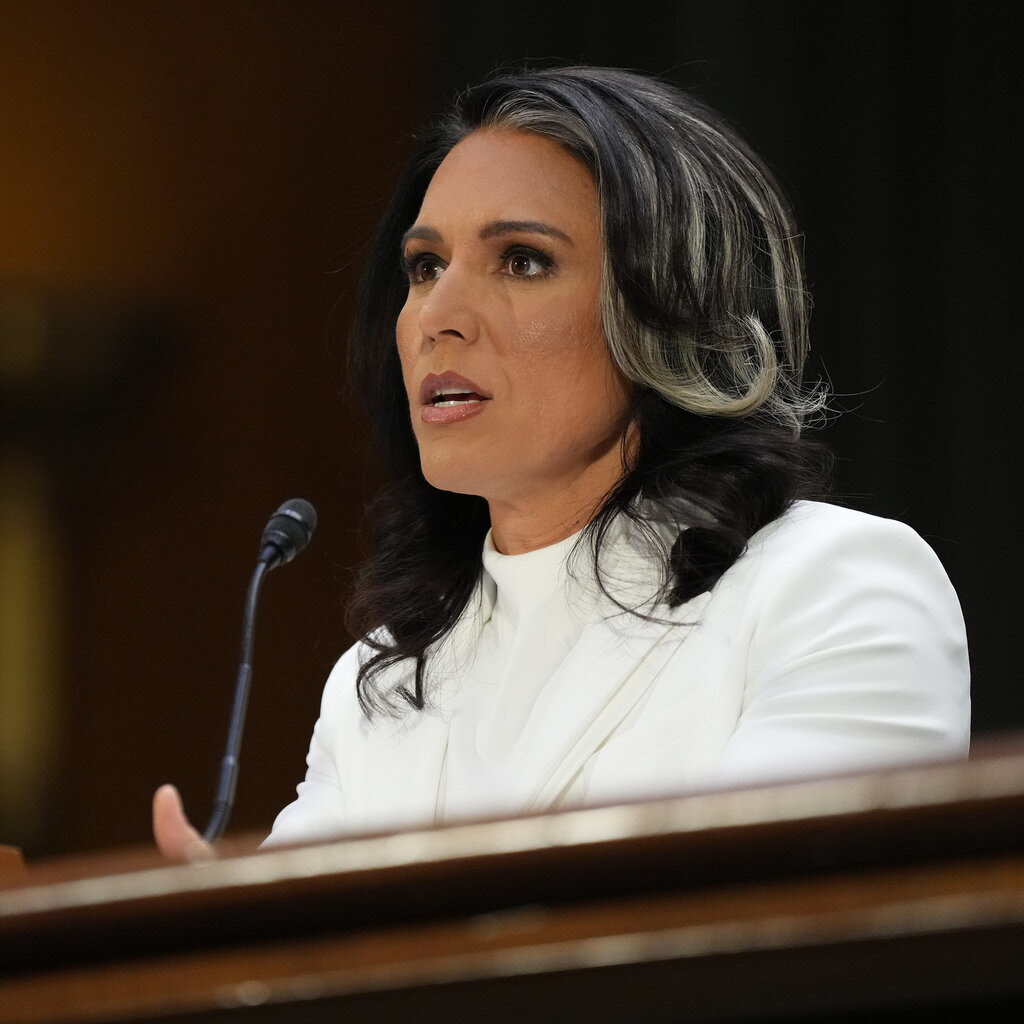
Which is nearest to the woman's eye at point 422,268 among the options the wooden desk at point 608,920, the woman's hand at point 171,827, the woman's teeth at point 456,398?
the woman's teeth at point 456,398

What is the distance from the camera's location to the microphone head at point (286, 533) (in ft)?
6.74

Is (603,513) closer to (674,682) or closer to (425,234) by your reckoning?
(674,682)

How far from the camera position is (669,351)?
6.63ft

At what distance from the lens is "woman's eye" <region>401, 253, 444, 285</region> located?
217 cm

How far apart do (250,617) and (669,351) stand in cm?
59

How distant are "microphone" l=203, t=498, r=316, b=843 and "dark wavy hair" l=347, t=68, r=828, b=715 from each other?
184 millimetres

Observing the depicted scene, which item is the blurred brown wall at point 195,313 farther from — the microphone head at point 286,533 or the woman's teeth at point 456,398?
the woman's teeth at point 456,398

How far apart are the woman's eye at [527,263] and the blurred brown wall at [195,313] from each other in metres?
2.70

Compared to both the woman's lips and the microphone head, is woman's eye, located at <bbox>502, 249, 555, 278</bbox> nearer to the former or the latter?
the woman's lips

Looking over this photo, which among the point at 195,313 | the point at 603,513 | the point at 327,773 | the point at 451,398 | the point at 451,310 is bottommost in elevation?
the point at 327,773

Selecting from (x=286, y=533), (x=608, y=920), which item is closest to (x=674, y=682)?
(x=286, y=533)

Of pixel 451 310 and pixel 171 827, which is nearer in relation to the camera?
pixel 171 827

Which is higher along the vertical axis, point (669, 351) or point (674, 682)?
point (669, 351)

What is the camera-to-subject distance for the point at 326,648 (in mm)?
4734
